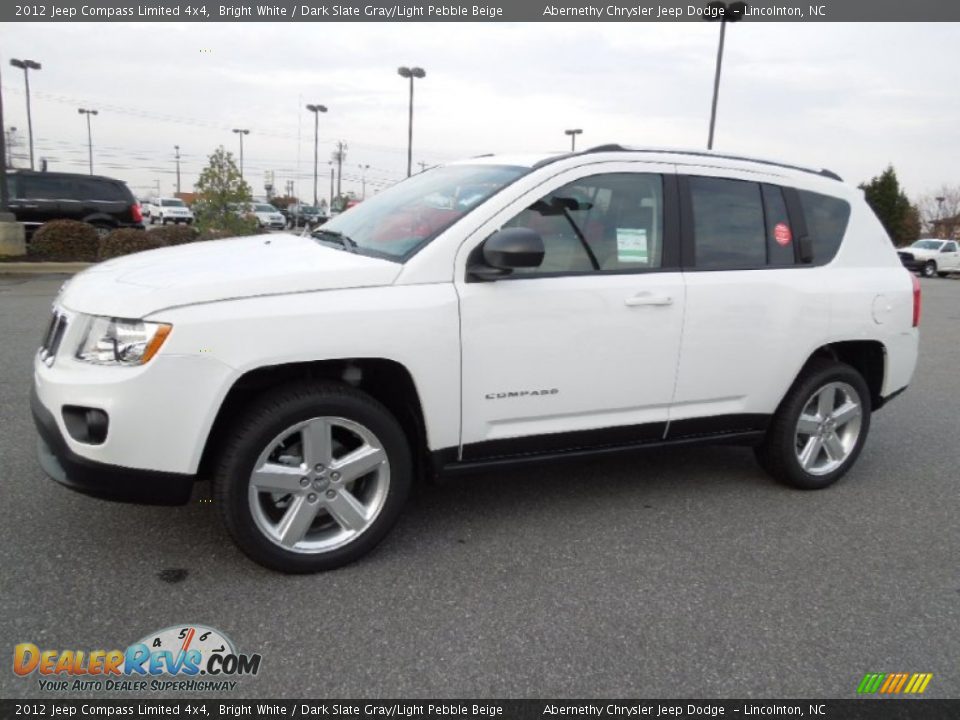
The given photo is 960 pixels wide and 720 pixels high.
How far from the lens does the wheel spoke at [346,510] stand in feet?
9.85

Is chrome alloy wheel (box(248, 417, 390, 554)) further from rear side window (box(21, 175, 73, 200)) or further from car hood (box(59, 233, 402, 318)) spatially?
rear side window (box(21, 175, 73, 200))

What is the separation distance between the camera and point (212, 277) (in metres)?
2.77

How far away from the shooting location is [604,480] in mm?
4223

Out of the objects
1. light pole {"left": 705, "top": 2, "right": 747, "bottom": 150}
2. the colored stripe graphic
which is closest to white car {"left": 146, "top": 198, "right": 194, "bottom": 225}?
light pole {"left": 705, "top": 2, "right": 747, "bottom": 150}

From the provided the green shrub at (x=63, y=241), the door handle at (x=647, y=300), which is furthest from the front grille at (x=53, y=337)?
the green shrub at (x=63, y=241)

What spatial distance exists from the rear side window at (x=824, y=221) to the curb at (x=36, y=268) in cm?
1327

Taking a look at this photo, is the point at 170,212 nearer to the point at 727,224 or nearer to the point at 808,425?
the point at 727,224

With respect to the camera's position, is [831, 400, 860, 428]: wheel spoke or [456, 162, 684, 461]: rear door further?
[831, 400, 860, 428]: wheel spoke

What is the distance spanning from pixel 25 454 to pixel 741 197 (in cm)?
413

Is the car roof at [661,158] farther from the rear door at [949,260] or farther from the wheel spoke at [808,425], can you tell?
the rear door at [949,260]

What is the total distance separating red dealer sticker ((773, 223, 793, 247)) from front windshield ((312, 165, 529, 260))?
146 centimetres

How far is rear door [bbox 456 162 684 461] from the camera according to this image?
3125 millimetres

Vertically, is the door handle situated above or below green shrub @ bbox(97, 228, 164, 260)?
above
